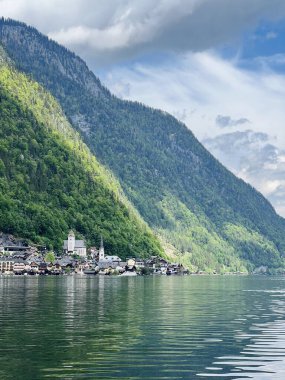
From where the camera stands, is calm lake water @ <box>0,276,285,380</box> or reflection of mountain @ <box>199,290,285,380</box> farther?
calm lake water @ <box>0,276,285,380</box>

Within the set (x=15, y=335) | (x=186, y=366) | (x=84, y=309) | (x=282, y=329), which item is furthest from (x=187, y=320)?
(x=186, y=366)

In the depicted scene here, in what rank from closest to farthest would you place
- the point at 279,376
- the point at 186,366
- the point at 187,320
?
the point at 279,376 → the point at 186,366 → the point at 187,320

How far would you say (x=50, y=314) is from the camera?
220 ft

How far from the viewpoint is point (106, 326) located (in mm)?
57531

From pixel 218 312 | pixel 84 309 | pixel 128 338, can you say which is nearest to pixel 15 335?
pixel 128 338

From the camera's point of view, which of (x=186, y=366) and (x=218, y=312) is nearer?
(x=186, y=366)

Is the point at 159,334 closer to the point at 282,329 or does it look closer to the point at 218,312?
the point at 282,329

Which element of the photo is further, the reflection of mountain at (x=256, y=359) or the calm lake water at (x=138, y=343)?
the calm lake water at (x=138, y=343)

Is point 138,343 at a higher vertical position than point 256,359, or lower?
higher

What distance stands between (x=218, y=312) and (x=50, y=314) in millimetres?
17747

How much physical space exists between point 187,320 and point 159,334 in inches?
476

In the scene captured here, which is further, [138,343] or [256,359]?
[138,343]

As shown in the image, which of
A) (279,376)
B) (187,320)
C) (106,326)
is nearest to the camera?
(279,376)

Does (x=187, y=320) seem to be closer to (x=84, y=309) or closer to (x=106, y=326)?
(x=106, y=326)
